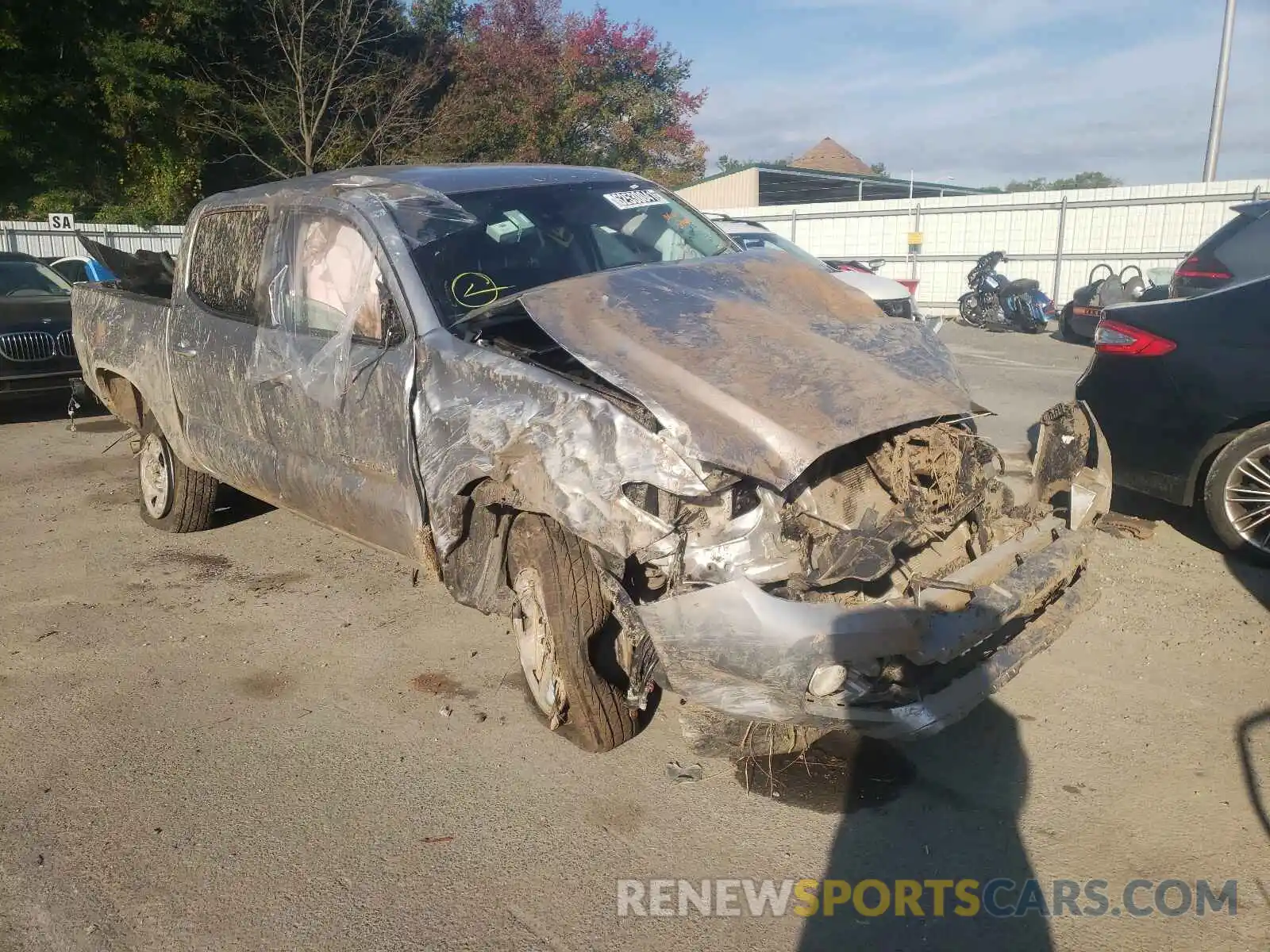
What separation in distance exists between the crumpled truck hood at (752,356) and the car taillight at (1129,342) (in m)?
1.78

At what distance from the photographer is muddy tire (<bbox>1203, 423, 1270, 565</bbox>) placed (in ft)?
15.4

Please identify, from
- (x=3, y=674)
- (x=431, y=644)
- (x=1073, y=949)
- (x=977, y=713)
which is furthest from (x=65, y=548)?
(x=1073, y=949)

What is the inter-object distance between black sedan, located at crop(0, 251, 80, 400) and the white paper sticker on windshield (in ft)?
22.1

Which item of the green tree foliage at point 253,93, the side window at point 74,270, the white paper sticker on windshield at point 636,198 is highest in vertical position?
the green tree foliage at point 253,93

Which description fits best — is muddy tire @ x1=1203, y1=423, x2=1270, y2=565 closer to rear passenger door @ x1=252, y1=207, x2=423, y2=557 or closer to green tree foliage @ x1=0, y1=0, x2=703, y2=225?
rear passenger door @ x1=252, y1=207, x2=423, y2=557

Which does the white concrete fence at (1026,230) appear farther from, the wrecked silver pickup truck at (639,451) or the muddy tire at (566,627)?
the muddy tire at (566,627)

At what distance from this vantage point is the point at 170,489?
6.02m

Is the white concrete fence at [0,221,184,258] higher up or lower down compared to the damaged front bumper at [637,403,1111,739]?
higher up

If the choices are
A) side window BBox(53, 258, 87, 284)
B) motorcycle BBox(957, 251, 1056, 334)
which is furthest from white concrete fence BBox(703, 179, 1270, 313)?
side window BBox(53, 258, 87, 284)

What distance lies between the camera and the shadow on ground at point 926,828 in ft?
8.57

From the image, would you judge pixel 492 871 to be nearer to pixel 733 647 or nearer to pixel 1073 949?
pixel 733 647

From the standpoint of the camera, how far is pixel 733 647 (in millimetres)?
2811

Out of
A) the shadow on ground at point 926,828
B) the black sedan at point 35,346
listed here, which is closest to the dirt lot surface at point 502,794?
the shadow on ground at point 926,828

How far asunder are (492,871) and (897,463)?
1.81 metres
